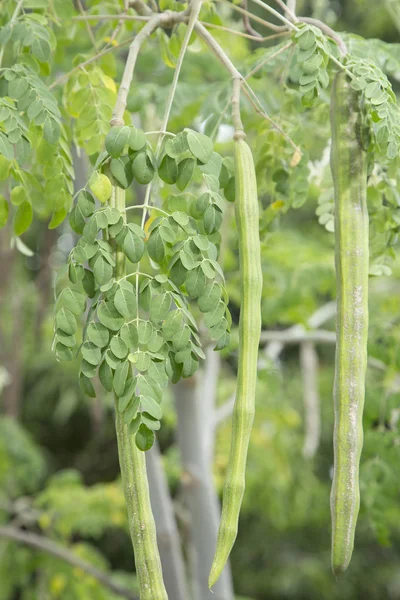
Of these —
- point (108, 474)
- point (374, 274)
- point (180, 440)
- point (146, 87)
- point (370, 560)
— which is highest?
point (146, 87)

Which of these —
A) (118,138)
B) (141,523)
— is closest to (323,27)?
(118,138)

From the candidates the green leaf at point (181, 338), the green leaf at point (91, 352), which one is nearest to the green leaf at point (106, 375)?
the green leaf at point (91, 352)

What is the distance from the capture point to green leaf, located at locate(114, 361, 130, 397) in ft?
3.92

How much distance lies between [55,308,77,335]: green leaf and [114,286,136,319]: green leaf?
5.7 inches

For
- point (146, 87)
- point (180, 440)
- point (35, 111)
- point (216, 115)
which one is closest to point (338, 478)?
point (35, 111)

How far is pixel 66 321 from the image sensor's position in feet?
4.32

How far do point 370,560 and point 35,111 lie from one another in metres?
8.75

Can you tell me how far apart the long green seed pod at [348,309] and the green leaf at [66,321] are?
0.47m

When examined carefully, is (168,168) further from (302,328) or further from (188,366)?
(302,328)

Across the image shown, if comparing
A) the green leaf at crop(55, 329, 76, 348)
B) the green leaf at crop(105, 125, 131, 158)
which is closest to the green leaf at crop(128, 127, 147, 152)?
the green leaf at crop(105, 125, 131, 158)

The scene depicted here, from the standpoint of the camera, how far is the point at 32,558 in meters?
5.92

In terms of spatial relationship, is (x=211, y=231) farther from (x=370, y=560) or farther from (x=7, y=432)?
(x=370, y=560)

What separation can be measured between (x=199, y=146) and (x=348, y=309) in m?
0.39

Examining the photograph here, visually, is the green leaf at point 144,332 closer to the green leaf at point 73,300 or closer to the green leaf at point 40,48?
the green leaf at point 73,300
